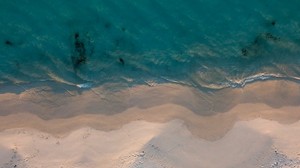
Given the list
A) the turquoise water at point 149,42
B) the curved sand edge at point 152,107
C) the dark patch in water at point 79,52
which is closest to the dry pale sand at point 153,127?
the curved sand edge at point 152,107

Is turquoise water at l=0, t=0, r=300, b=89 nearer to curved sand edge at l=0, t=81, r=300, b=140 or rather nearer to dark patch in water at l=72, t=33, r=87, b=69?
dark patch in water at l=72, t=33, r=87, b=69

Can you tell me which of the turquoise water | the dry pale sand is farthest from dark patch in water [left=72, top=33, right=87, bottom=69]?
the dry pale sand

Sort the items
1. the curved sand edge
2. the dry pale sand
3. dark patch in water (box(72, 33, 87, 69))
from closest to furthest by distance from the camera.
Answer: the dry pale sand
the curved sand edge
dark patch in water (box(72, 33, 87, 69))

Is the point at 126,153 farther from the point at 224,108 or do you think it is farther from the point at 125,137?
the point at 224,108

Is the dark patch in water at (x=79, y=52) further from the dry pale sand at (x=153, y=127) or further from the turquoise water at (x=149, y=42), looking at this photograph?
the dry pale sand at (x=153, y=127)

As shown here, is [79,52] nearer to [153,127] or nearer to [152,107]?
[152,107]

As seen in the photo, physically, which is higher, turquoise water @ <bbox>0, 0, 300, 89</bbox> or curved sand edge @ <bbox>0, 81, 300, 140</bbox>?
turquoise water @ <bbox>0, 0, 300, 89</bbox>

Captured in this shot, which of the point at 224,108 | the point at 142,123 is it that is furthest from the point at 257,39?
the point at 142,123
